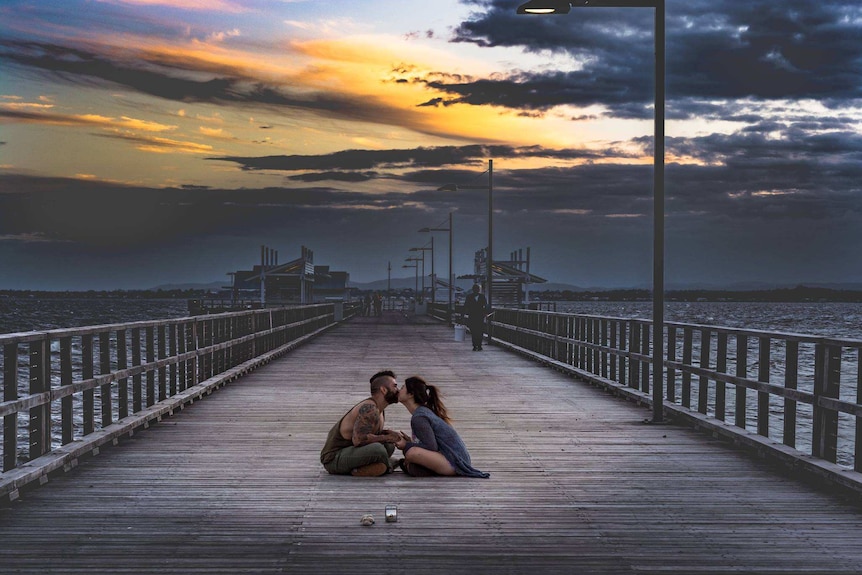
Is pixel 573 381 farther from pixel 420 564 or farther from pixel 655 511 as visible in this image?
pixel 420 564

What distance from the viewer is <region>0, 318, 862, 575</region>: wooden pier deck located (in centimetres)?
631

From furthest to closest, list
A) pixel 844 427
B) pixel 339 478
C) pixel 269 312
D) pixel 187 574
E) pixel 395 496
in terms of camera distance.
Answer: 1. pixel 844 427
2. pixel 269 312
3. pixel 339 478
4. pixel 395 496
5. pixel 187 574

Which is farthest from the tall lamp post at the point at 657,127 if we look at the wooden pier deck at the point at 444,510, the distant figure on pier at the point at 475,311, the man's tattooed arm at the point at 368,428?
the distant figure on pier at the point at 475,311

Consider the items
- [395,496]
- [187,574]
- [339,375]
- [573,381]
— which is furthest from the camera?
[339,375]

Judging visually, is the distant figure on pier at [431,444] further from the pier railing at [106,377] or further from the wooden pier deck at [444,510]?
the pier railing at [106,377]

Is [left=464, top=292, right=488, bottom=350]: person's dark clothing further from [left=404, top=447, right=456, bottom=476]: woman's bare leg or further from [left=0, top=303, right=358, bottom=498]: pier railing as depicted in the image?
[left=404, top=447, right=456, bottom=476]: woman's bare leg

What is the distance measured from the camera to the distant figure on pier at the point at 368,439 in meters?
9.16

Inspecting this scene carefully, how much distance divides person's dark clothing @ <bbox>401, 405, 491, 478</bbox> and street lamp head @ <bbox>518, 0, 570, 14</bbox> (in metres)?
6.38

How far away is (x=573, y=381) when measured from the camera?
19469 mm

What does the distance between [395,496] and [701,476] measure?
9.27 feet

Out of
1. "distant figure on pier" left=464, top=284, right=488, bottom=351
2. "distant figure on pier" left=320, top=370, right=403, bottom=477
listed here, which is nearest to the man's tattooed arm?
"distant figure on pier" left=320, top=370, right=403, bottom=477

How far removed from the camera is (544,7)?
1345 centimetres

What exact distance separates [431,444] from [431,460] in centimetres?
14

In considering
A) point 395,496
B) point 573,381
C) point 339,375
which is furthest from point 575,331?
point 395,496
